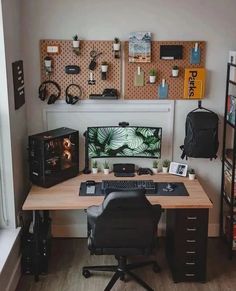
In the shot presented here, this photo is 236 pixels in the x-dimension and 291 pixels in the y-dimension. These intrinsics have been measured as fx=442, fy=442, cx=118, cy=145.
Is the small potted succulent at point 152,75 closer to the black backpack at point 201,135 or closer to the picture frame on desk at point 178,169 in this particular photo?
the black backpack at point 201,135

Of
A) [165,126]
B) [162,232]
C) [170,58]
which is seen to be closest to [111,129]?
[165,126]

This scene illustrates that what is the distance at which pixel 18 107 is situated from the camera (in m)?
3.63

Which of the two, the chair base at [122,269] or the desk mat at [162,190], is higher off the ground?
the desk mat at [162,190]

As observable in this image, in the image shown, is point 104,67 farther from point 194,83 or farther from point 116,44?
point 194,83

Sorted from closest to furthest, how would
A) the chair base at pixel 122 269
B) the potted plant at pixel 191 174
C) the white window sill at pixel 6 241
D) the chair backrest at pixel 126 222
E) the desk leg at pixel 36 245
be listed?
the chair backrest at pixel 126 222, the white window sill at pixel 6 241, the chair base at pixel 122 269, the desk leg at pixel 36 245, the potted plant at pixel 191 174

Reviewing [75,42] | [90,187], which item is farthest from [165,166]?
[75,42]

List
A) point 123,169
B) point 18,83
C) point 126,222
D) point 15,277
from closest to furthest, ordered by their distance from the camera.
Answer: point 126,222 < point 15,277 < point 18,83 < point 123,169

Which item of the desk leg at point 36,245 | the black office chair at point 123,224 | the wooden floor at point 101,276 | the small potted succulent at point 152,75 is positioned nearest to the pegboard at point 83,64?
the small potted succulent at point 152,75

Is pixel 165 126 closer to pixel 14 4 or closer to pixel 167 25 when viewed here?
pixel 167 25

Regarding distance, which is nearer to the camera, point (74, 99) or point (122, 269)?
point (122, 269)

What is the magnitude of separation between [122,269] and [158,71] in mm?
A: 1724

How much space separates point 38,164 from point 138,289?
4.23 feet

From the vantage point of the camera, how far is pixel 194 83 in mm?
3914

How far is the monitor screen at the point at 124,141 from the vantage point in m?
3.92
